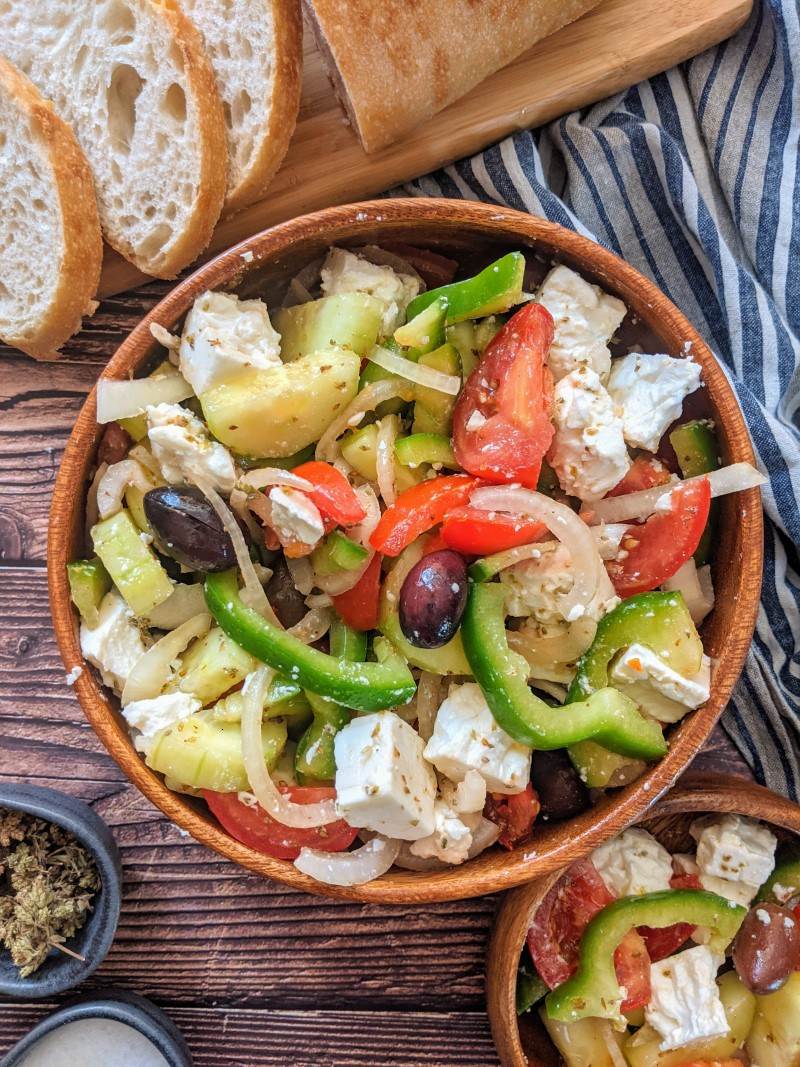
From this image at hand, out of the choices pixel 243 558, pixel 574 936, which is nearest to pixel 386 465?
pixel 243 558

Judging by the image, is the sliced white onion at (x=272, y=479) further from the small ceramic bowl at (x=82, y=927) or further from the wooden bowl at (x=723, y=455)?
the small ceramic bowl at (x=82, y=927)

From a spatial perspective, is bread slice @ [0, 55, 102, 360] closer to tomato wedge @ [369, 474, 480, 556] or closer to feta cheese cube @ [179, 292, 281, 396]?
feta cheese cube @ [179, 292, 281, 396]

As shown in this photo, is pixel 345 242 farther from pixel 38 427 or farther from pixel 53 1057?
pixel 53 1057

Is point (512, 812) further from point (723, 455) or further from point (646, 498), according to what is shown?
point (723, 455)

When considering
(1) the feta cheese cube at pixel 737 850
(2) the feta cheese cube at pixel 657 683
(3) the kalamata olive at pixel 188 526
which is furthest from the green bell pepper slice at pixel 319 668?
(1) the feta cheese cube at pixel 737 850

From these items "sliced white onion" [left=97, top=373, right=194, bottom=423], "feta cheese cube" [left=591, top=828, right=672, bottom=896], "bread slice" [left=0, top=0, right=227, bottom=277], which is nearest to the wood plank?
"feta cheese cube" [left=591, top=828, right=672, bottom=896]

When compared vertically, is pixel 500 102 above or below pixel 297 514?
above
